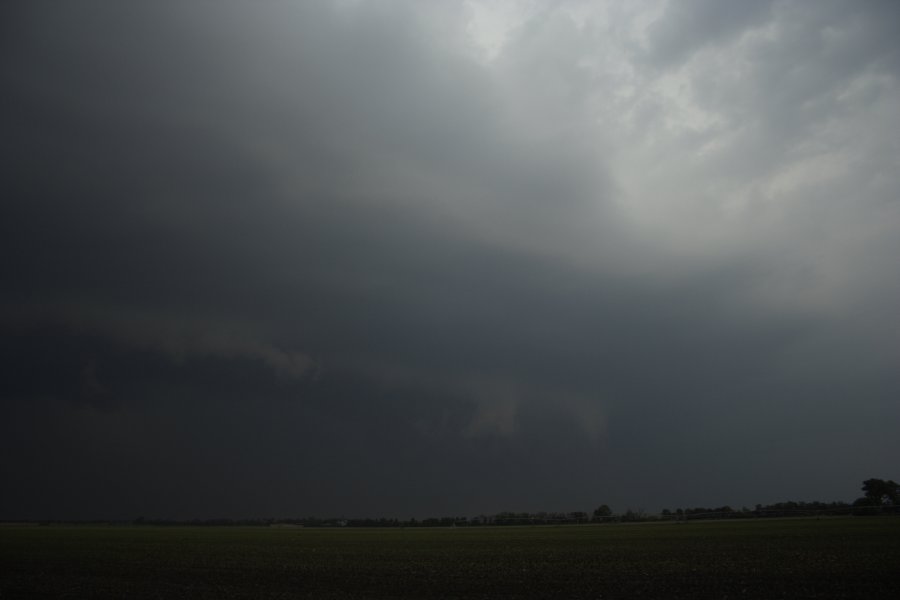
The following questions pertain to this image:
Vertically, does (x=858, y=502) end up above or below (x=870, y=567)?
above

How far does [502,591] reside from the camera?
2319cm

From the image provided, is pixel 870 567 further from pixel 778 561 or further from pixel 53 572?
pixel 53 572

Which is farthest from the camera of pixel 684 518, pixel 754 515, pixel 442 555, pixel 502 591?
pixel 684 518

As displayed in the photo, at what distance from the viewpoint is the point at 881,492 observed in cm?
14238

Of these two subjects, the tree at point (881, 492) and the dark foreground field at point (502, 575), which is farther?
the tree at point (881, 492)

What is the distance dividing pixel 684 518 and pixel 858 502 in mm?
39505

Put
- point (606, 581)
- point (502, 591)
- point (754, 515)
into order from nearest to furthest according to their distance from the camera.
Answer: point (502, 591) → point (606, 581) → point (754, 515)

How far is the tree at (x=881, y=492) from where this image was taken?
138250 mm

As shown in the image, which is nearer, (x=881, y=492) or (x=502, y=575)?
(x=502, y=575)

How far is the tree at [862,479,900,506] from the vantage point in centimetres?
13825

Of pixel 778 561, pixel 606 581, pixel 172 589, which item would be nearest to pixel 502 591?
pixel 606 581

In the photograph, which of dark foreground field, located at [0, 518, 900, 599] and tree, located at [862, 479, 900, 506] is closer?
dark foreground field, located at [0, 518, 900, 599]

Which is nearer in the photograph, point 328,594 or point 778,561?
point 328,594

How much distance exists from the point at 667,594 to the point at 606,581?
405 cm
